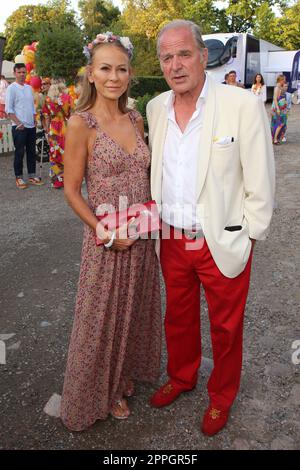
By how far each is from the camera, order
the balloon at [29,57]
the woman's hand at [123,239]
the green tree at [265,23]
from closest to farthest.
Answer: the woman's hand at [123,239] → the balloon at [29,57] → the green tree at [265,23]

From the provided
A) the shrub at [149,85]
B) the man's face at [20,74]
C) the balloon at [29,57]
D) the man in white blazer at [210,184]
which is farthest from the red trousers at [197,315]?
the shrub at [149,85]

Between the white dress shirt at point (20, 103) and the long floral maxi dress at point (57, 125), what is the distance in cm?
31

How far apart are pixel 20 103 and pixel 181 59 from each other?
6244mm

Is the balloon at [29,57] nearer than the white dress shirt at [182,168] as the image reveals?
No

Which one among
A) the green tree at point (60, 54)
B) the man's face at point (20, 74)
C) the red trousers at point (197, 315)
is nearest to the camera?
the red trousers at point (197, 315)

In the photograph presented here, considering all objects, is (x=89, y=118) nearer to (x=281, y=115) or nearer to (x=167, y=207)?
(x=167, y=207)

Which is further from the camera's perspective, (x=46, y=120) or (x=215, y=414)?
(x=46, y=120)

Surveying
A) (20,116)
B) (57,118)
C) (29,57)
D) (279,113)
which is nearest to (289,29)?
(279,113)

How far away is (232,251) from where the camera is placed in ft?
6.83

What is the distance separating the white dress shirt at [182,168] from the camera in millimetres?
2059

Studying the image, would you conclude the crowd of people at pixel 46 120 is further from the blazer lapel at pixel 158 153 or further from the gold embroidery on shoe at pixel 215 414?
the gold embroidery on shoe at pixel 215 414

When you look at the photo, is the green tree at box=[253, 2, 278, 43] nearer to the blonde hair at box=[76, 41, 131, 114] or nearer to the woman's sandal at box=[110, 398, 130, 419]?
the blonde hair at box=[76, 41, 131, 114]

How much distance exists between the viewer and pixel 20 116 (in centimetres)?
763

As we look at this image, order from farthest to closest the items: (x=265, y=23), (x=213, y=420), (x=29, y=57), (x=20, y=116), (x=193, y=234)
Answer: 1. (x=265, y=23)
2. (x=29, y=57)
3. (x=20, y=116)
4. (x=213, y=420)
5. (x=193, y=234)
